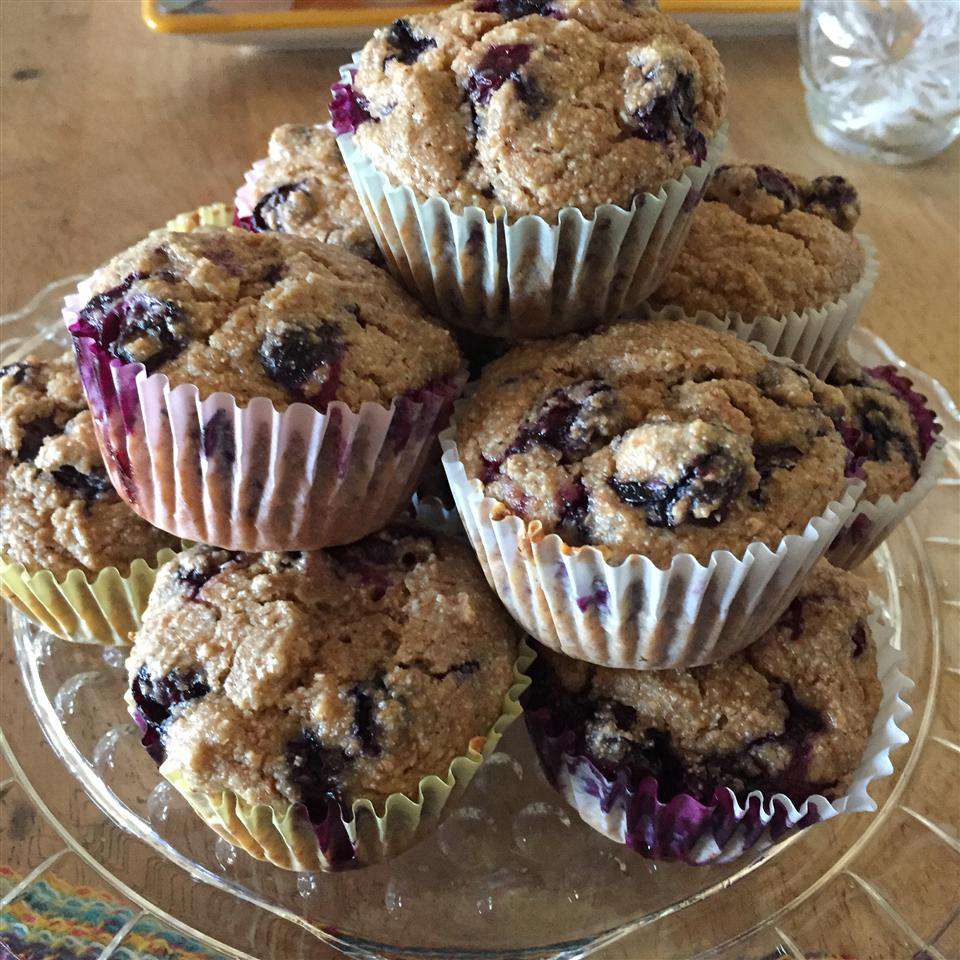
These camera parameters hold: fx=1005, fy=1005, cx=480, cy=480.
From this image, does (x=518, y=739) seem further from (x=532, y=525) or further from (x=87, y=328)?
(x=87, y=328)

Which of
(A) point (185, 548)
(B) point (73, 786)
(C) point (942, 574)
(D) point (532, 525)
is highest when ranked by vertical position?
(D) point (532, 525)

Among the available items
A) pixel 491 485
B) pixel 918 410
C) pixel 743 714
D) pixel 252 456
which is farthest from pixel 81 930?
pixel 918 410

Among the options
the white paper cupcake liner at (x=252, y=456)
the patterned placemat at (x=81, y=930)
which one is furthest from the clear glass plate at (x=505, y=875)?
the white paper cupcake liner at (x=252, y=456)

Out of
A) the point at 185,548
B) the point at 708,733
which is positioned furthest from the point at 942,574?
the point at 185,548

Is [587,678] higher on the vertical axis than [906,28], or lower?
lower

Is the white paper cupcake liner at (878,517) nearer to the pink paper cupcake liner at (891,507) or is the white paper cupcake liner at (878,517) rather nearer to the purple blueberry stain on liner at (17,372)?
the pink paper cupcake liner at (891,507)

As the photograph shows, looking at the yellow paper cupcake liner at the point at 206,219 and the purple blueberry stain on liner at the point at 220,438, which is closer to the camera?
the purple blueberry stain on liner at the point at 220,438
